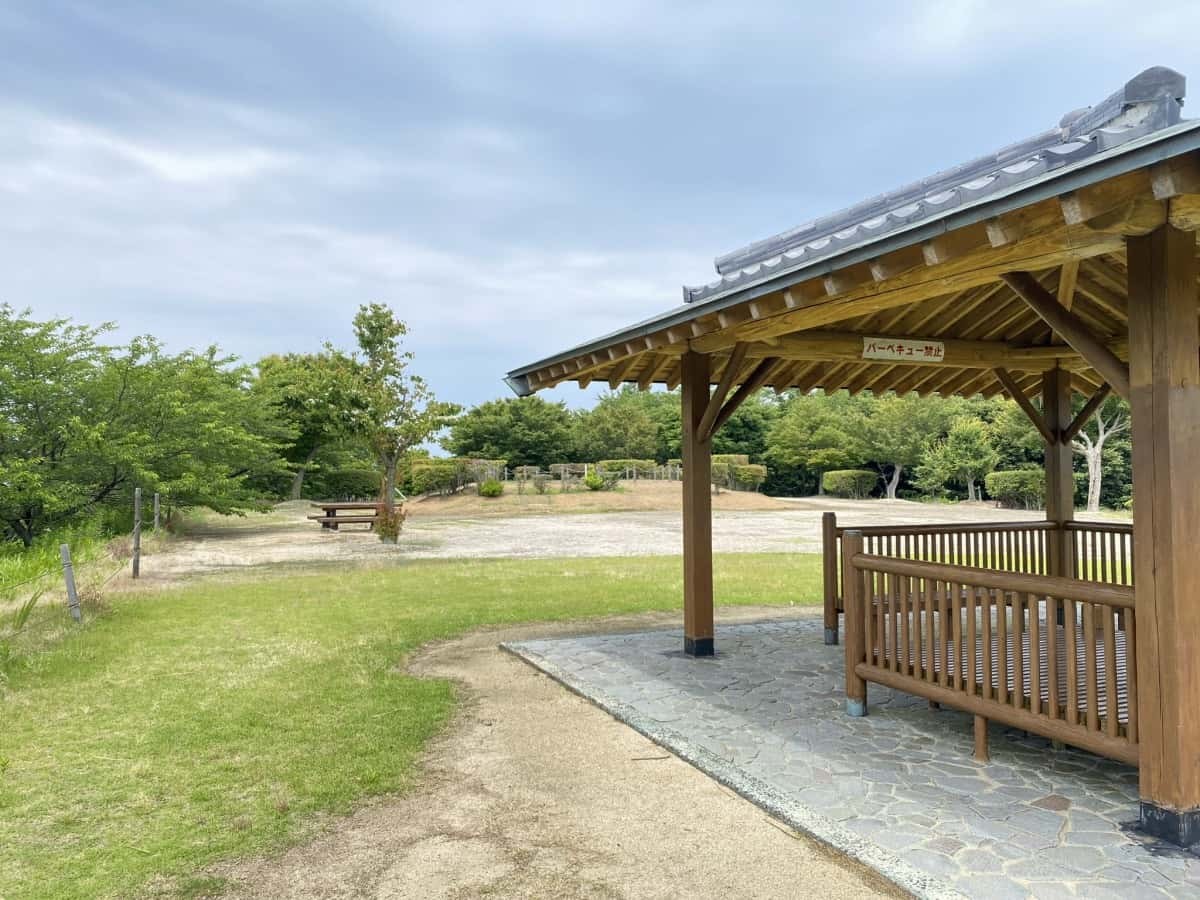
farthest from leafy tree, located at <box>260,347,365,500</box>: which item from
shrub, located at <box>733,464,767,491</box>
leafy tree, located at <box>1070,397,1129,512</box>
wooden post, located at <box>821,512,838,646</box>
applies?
leafy tree, located at <box>1070,397,1129,512</box>

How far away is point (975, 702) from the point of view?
388cm

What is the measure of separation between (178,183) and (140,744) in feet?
43.6

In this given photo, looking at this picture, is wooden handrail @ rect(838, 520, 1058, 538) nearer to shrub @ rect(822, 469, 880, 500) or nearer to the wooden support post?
the wooden support post

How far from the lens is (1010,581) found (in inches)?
145

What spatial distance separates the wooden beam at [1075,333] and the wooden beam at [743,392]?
2707 millimetres

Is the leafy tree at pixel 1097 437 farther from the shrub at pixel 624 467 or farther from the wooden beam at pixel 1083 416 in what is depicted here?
the wooden beam at pixel 1083 416

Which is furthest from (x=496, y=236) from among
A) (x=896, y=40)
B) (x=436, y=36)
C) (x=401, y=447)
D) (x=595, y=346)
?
(x=595, y=346)

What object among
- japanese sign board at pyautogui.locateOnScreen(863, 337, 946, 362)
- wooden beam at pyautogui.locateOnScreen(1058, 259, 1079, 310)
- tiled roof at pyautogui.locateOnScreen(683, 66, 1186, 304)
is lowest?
japanese sign board at pyautogui.locateOnScreen(863, 337, 946, 362)

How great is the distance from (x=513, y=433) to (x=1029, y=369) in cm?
4221

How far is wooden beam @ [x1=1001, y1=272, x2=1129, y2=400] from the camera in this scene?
125 inches

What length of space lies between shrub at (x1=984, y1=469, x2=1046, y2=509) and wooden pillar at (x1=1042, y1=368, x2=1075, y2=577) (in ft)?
99.4

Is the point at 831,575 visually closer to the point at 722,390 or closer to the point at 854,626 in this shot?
the point at 722,390

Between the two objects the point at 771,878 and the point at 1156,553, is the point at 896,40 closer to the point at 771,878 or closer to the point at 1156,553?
the point at 1156,553

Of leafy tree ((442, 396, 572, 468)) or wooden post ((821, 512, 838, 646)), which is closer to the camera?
wooden post ((821, 512, 838, 646))
